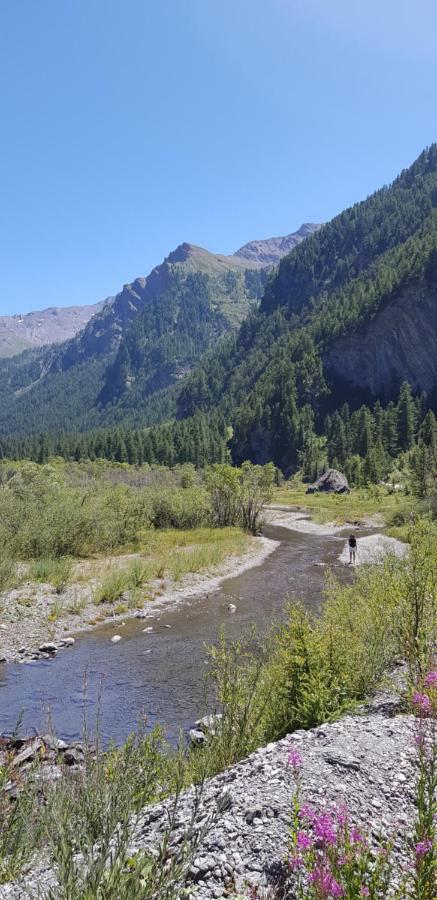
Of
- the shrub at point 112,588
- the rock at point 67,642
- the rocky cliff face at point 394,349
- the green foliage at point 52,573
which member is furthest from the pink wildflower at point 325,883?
the rocky cliff face at point 394,349

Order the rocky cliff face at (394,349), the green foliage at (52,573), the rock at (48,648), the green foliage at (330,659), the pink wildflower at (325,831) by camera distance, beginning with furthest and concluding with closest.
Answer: the rocky cliff face at (394,349) → the green foliage at (52,573) → the rock at (48,648) → the green foliage at (330,659) → the pink wildflower at (325,831)

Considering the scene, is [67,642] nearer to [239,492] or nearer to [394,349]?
[239,492]

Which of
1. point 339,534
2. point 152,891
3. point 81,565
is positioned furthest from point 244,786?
point 339,534

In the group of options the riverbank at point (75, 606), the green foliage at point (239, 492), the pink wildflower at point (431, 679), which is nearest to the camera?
the pink wildflower at point (431, 679)

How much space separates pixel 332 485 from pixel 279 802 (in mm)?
93483

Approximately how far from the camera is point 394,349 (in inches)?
6501

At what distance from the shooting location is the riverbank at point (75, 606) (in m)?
20.0

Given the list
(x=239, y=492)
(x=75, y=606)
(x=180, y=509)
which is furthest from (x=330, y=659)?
(x=239, y=492)

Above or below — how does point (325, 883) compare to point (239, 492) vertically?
above

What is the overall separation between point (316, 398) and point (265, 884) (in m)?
168

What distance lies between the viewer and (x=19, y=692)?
50.7 feet

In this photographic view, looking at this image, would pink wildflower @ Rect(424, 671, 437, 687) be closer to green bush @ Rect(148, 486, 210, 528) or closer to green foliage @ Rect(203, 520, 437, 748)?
green foliage @ Rect(203, 520, 437, 748)

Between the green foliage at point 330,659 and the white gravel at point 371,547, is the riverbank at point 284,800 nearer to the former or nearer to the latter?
the green foliage at point 330,659

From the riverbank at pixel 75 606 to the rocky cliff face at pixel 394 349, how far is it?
143 metres
